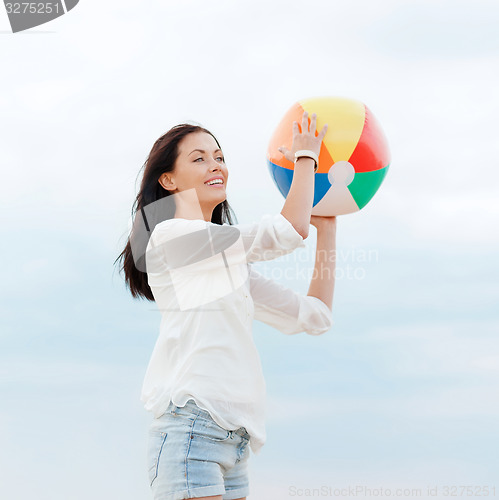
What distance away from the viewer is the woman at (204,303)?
232 centimetres

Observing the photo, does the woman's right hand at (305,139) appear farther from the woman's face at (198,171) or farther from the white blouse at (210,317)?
the white blouse at (210,317)

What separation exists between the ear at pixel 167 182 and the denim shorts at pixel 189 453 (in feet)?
3.14

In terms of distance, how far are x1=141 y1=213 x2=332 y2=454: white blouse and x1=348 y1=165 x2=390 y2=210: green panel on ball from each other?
2.37 feet

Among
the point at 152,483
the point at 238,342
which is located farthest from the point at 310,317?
the point at 152,483

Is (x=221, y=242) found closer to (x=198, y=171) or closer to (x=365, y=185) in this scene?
(x=198, y=171)

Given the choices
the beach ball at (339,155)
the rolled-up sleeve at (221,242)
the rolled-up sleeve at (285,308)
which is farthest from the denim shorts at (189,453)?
the beach ball at (339,155)

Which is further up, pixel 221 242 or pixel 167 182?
pixel 167 182

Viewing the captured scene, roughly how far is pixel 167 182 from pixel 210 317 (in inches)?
27.8

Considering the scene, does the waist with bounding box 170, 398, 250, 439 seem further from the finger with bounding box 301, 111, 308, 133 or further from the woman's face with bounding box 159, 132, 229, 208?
the finger with bounding box 301, 111, 308, 133

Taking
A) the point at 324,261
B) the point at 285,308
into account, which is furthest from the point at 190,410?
the point at 324,261

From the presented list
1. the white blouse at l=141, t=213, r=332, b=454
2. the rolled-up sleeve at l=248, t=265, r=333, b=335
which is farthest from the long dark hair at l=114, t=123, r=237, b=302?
the rolled-up sleeve at l=248, t=265, r=333, b=335

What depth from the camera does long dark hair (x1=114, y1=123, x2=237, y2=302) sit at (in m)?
2.86

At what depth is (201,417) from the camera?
91.0 inches

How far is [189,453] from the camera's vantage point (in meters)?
2.27
